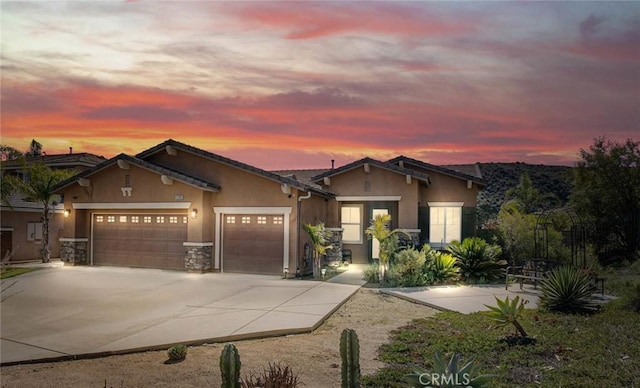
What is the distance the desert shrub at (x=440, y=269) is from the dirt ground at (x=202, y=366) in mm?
6198

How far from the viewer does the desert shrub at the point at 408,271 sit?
49.2ft

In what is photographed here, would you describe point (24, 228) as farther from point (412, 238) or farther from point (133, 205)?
point (412, 238)

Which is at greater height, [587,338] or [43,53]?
[43,53]

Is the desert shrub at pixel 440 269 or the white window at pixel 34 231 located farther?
the white window at pixel 34 231

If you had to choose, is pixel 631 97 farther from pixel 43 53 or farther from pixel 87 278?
pixel 87 278

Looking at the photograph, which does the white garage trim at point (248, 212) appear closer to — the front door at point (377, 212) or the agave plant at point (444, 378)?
the front door at point (377, 212)

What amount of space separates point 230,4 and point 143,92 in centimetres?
622

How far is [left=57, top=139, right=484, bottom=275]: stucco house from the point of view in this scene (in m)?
17.5

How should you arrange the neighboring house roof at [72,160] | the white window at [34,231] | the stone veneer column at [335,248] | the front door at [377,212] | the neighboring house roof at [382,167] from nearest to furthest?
the neighboring house roof at [382,167] < the stone veneer column at [335,248] < the front door at [377,212] < the white window at [34,231] < the neighboring house roof at [72,160]

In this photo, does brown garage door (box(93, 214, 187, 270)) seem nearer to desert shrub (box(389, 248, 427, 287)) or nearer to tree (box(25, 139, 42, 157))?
desert shrub (box(389, 248, 427, 287))

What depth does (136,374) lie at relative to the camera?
22.9 ft

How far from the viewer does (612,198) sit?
22.1 metres

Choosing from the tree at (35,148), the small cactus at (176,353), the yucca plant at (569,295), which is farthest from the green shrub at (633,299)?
the tree at (35,148)

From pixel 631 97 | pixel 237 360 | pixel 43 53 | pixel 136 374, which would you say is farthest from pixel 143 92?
pixel 631 97
